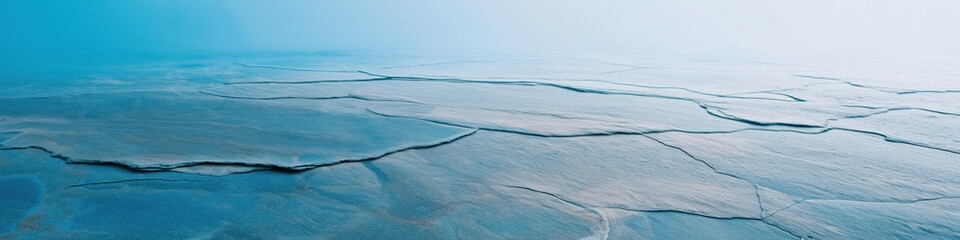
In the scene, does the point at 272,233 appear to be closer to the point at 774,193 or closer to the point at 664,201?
the point at 664,201

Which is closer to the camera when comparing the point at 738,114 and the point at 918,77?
the point at 738,114

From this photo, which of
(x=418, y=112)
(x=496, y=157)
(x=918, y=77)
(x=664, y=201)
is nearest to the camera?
(x=664, y=201)

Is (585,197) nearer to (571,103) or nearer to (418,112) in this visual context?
(418,112)

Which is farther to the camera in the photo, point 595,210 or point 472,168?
point 472,168

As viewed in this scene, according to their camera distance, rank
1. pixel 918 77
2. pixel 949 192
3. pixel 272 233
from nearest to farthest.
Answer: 1. pixel 272 233
2. pixel 949 192
3. pixel 918 77

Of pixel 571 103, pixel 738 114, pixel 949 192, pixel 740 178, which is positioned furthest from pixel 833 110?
pixel 740 178

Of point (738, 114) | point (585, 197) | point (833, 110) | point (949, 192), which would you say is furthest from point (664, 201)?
point (833, 110)
